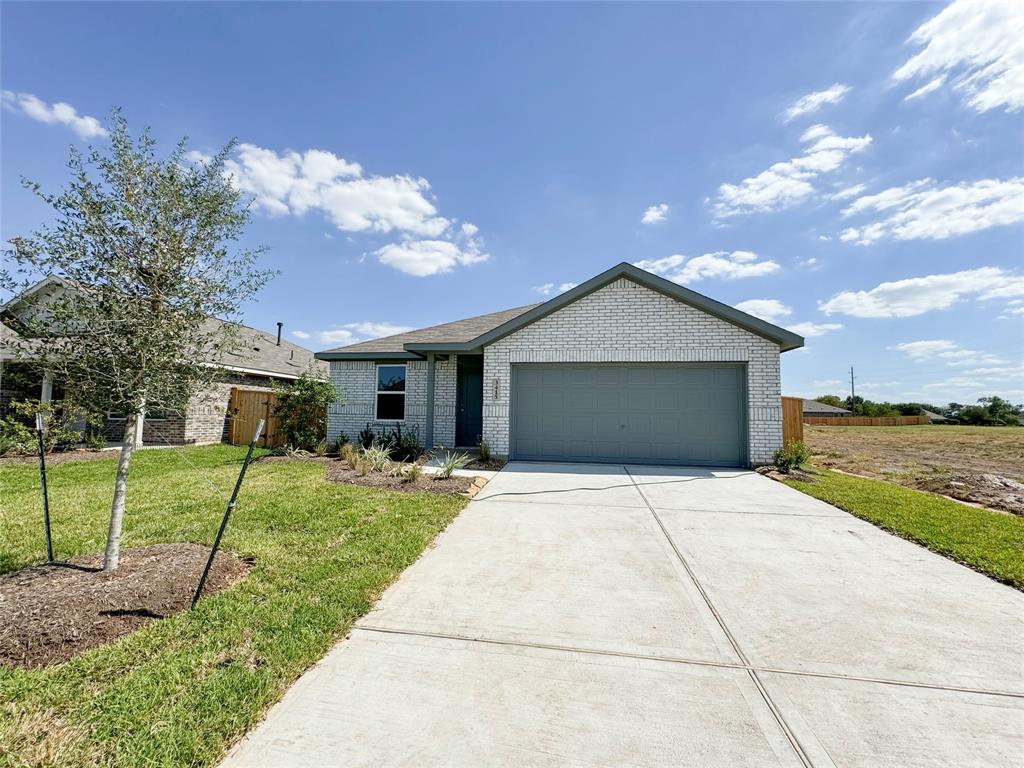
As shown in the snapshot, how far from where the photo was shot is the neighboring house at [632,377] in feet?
32.8

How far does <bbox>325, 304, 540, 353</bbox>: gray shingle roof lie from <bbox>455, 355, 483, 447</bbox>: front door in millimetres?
947

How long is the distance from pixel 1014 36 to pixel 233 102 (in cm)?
1394

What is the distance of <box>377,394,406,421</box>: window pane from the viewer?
41.6ft

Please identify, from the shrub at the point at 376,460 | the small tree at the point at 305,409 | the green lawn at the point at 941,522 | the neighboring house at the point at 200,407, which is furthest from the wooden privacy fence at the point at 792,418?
the neighboring house at the point at 200,407

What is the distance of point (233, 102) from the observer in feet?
28.0

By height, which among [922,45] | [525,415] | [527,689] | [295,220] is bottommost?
[527,689]

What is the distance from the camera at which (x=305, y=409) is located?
1274cm

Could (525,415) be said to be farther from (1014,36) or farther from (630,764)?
(1014,36)

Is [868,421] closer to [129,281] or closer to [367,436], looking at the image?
[367,436]

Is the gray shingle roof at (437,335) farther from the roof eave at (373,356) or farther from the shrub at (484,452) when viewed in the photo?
the shrub at (484,452)

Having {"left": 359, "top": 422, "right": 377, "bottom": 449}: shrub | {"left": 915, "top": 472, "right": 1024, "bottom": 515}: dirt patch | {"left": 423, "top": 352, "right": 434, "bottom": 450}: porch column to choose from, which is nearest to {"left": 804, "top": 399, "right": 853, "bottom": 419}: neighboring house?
{"left": 915, "top": 472, "right": 1024, "bottom": 515}: dirt patch

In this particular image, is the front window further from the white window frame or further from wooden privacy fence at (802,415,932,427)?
wooden privacy fence at (802,415,932,427)

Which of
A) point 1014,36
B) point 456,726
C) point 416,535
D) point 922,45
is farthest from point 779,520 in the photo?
point 922,45

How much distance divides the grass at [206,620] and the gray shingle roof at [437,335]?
624cm
